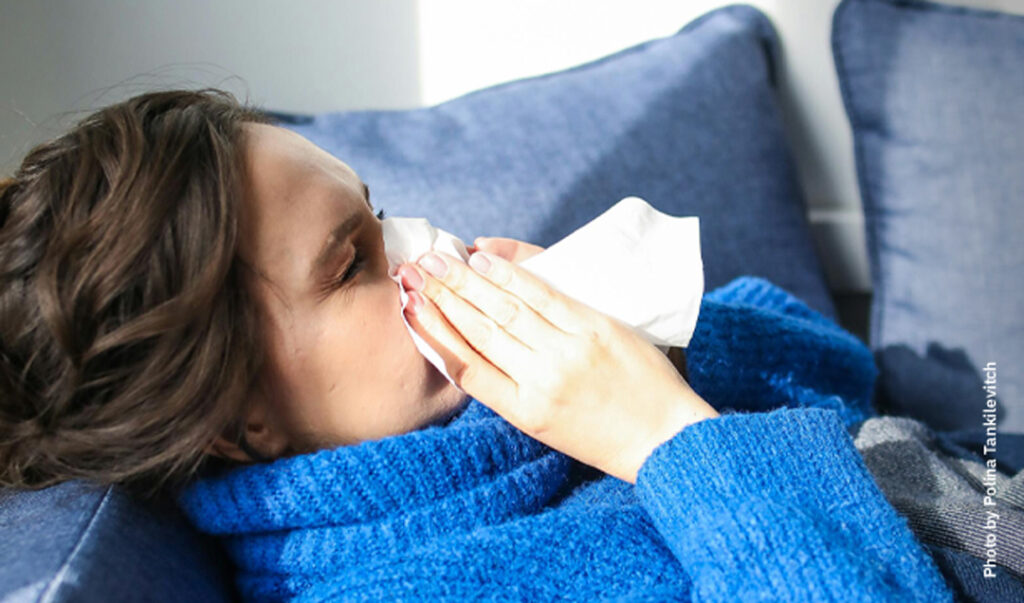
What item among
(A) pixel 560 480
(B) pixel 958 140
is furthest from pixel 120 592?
(B) pixel 958 140

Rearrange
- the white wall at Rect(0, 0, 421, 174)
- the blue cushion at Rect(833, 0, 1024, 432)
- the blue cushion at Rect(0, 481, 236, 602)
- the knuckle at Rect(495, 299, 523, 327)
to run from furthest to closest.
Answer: the blue cushion at Rect(833, 0, 1024, 432) < the white wall at Rect(0, 0, 421, 174) < the knuckle at Rect(495, 299, 523, 327) < the blue cushion at Rect(0, 481, 236, 602)

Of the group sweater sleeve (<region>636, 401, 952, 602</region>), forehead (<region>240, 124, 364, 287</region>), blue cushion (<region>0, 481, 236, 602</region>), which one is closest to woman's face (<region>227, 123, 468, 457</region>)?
forehead (<region>240, 124, 364, 287</region>)

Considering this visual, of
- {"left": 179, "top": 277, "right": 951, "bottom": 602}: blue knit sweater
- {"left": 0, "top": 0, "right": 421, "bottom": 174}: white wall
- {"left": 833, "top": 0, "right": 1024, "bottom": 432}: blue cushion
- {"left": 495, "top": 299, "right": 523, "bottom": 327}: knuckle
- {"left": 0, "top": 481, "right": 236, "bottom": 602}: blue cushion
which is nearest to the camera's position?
{"left": 0, "top": 481, "right": 236, "bottom": 602}: blue cushion

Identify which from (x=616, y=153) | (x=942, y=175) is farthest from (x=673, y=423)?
(x=942, y=175)

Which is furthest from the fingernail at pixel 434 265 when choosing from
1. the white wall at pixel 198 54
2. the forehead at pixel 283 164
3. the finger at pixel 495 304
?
the white wall at pixel 198 54

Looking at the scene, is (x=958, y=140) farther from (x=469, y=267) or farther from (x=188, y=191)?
(x=188, y=191)

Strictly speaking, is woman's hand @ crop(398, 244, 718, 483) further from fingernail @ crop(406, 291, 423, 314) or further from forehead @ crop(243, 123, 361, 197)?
forehead @ crop(243, 123, 361, 197)

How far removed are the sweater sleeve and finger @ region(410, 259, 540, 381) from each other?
14 cm

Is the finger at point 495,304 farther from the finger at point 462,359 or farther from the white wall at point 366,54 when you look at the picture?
the white wall at point 366,54

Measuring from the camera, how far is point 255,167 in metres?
0.80

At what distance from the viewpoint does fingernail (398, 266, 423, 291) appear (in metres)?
0.80

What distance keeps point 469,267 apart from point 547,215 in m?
0.47

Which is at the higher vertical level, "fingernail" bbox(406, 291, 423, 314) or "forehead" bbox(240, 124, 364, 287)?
"forehead" bbox(240, 124, 364, 287)

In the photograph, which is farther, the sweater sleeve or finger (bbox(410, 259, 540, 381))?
finger (bbox(410, 259, 540, 381))
